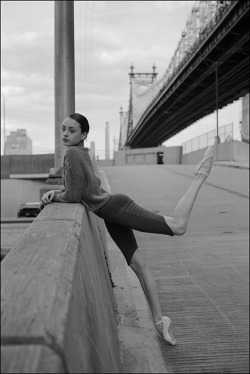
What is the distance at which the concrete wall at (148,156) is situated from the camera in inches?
2076

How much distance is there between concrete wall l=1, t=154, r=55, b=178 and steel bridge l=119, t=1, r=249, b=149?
13667 millimetres

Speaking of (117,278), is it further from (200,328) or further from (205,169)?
(205,169)

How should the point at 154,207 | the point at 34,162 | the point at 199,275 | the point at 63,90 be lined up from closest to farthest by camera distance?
the point at 63,90, the point at 199,275, the point at 154,207, the point at 34,162

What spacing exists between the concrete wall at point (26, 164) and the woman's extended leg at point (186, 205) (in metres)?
34.6

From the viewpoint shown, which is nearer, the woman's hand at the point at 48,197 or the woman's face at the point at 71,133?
the woman's face at the point at 71,133

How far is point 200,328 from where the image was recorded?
12.6 feet

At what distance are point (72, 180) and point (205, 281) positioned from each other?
12.9 ft

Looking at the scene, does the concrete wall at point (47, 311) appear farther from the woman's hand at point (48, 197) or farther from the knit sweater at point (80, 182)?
the woman's hand at point (48, 197)

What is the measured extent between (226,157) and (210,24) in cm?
1041

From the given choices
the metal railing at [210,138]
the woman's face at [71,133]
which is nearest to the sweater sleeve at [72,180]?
the woman's face at [71,133]

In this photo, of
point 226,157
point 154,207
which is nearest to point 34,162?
point 226,157

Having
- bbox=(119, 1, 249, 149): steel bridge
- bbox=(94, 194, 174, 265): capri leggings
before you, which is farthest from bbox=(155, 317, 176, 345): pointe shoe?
bbox=(119, 1, 249, 149): steel bridge

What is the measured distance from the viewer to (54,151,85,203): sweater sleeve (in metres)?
2.80

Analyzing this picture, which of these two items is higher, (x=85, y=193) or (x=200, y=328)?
(x=85, y=193)
